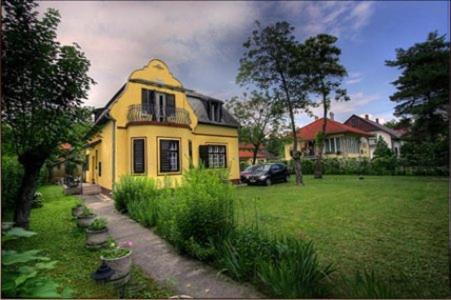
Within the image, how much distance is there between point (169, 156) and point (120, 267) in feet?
24.2

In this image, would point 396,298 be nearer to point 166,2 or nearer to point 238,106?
point 166,2

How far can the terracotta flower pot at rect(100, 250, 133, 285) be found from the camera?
2725 mm

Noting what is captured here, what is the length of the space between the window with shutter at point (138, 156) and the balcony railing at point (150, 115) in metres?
0.87

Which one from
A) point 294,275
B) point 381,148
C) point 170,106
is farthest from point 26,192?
point 381,148

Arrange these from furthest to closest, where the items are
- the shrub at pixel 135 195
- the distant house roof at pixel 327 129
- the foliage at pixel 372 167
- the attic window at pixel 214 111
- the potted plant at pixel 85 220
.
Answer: the distant house roof at pixel 327 129 → the foliage at pixel 372 167 → the attic window at pixel 214 111 → the shrub at pixel 135 195 → the potted plant at pixel 85 220

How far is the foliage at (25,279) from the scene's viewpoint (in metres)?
1.14

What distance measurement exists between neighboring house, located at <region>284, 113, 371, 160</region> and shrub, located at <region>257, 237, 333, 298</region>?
18955 millimetres

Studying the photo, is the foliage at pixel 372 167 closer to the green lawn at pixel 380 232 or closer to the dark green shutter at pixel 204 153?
the green lawn at pixel 380 232

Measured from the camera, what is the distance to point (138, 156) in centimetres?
942

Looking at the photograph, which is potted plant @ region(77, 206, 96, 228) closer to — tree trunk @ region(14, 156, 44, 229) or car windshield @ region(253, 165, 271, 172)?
tree trunk @ region(14, 156, 44, 229)

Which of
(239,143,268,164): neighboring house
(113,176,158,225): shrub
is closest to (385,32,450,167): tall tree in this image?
(113,176,158,225): shrub

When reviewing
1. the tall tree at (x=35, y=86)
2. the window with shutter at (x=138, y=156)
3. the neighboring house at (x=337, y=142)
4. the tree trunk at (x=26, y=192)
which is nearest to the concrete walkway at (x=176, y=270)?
the tree trunk at (x=26, y=192)

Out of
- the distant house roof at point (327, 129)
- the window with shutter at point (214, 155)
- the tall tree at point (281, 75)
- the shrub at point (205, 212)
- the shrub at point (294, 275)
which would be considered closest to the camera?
the shrub at point (294, 275)

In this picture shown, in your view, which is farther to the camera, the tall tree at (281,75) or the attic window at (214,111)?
the attic window at (214,111)
